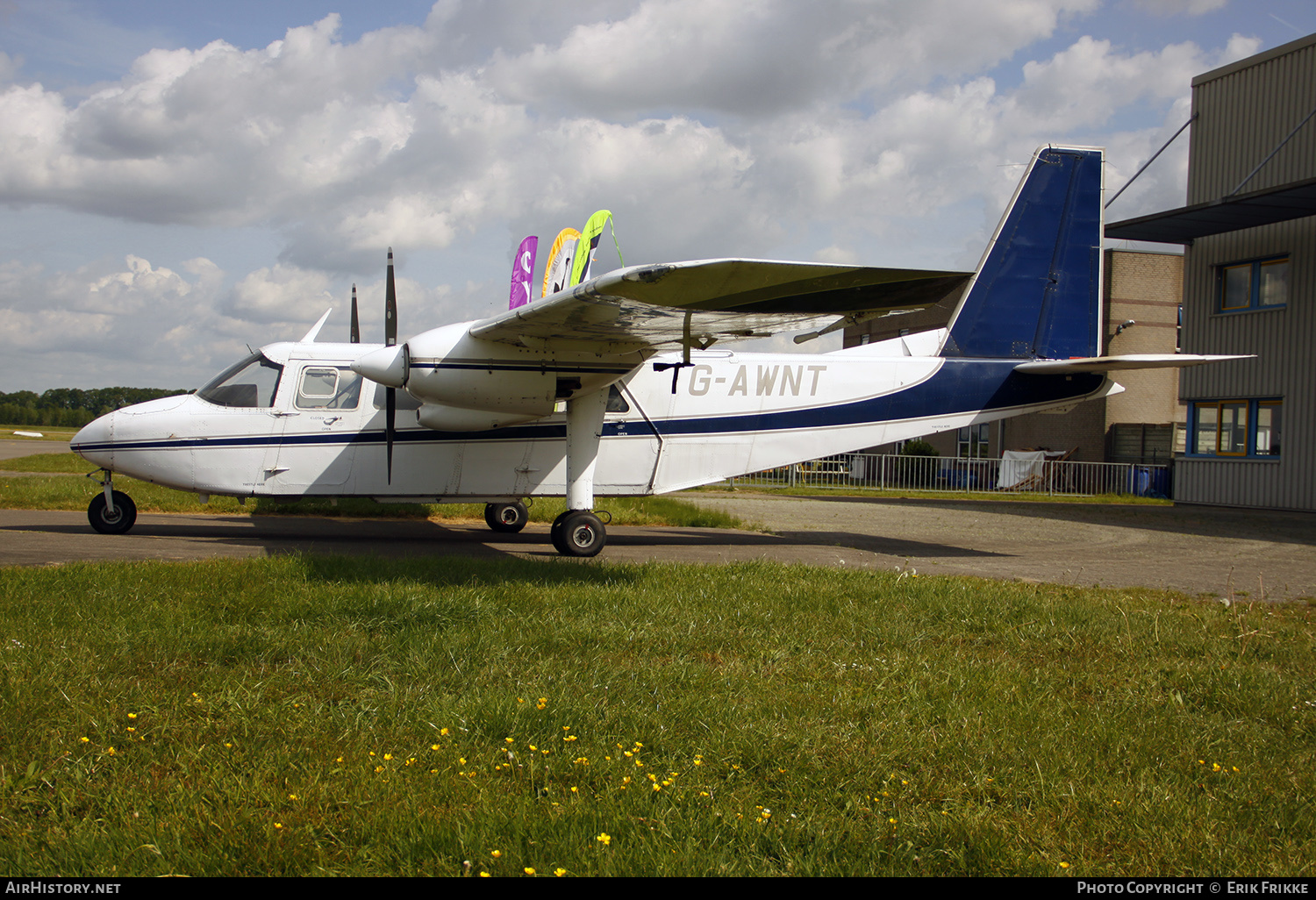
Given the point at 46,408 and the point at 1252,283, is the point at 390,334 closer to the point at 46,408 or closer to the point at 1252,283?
the point at 1252,283

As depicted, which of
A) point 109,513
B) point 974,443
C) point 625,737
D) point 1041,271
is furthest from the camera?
point 974,443

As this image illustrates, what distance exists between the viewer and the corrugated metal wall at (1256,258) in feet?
63.2

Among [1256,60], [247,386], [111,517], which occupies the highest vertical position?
[1256,60]

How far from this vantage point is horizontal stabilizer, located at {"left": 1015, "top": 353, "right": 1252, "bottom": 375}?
35.1 ft

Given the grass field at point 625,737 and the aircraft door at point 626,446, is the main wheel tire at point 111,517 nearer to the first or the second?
the grass field at point 625,737

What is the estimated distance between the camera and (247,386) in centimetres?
1102

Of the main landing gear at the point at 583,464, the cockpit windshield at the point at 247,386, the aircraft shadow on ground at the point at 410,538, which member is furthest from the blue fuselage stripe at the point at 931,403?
the cockpit windshield at the point at 247,386

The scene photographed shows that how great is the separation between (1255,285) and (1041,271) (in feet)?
39.4

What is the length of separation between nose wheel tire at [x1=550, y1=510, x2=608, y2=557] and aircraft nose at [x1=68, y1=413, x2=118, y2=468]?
5723 mm

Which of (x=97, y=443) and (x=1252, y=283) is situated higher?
(x=1252, y=283)

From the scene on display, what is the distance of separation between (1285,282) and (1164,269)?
1801 centimetres

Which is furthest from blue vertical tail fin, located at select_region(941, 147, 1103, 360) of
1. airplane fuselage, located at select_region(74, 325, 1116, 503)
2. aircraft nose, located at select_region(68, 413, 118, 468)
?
aircraft nose, located at select_region(68, 413, 118, 468)

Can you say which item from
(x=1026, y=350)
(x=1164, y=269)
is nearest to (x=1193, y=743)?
(x=1026, y=350)

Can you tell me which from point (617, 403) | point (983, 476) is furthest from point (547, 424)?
point (983, 476)
